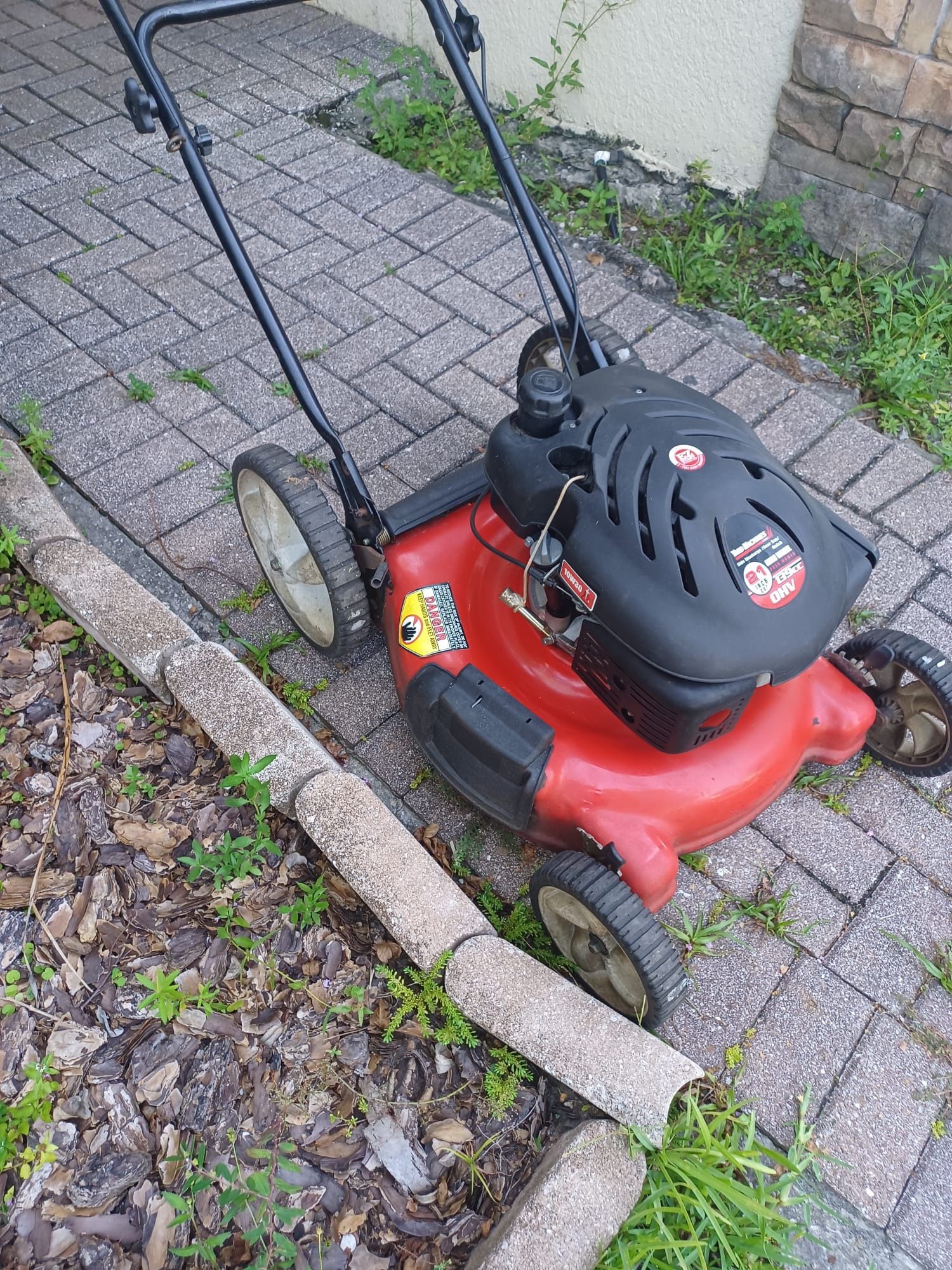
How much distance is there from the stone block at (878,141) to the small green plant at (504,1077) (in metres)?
2.42

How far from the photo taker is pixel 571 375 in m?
1.88

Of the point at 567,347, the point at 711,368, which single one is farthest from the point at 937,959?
the point at 711,368

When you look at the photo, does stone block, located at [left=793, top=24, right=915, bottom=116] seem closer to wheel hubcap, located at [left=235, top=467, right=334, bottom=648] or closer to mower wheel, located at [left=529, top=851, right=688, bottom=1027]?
wheel hubcap, located at [left=235, top=467, right=334, bottom=648]

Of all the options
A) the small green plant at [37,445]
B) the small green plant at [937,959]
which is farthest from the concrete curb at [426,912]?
the small green plant at [937,959]

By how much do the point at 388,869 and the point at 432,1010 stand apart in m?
0.23

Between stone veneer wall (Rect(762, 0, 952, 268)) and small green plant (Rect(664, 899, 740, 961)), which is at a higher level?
stone veneer wall (Rect(762, 0, 952, 268))

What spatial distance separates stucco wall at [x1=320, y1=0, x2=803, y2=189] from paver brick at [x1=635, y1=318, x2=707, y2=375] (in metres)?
0.62

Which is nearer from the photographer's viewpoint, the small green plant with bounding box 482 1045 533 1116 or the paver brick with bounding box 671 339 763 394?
the small green plant with bounding box 482 1045 533 1116

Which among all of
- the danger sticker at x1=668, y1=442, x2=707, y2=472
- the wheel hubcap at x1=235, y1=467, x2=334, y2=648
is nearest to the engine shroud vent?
the danger sticker at x1=668, y1=442, x2=707, y2=472

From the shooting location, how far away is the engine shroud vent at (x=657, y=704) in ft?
4.29

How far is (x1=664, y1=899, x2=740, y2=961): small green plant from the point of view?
168 centimetres

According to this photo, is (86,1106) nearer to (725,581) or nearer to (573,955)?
(573,955)

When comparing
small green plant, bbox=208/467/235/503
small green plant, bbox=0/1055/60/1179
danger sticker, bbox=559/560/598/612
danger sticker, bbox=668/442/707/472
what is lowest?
small green plant, bbox=0/1055/60/1179

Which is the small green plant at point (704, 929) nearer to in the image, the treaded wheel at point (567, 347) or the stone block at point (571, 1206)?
the stone block at point (571, 1206)
